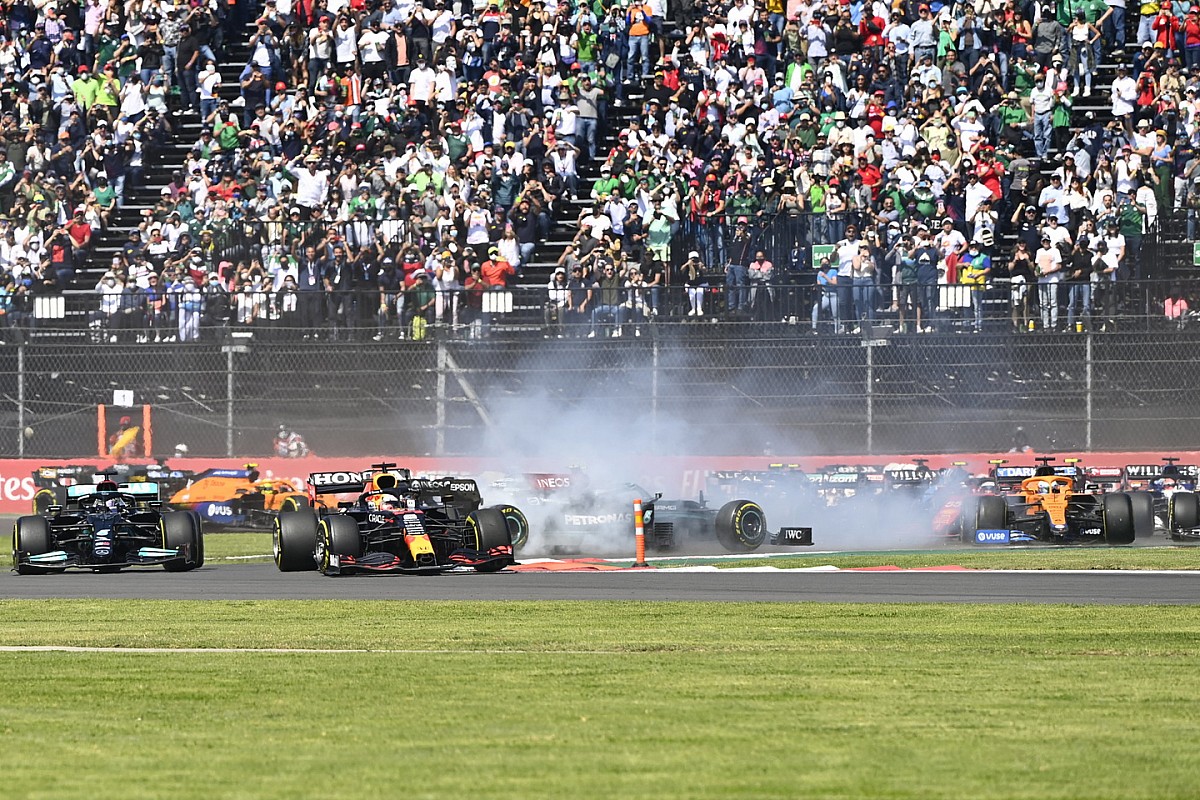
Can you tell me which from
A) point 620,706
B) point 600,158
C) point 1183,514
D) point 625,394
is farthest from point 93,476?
point 620,706

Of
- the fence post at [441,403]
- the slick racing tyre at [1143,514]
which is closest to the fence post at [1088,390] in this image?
the slick racing tyre at [1143,514]

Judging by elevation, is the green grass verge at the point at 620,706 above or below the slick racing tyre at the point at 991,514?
below

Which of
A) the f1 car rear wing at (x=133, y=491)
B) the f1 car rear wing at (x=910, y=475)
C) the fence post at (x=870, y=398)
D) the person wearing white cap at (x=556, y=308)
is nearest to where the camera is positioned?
the f1 car rear wing at (x=133, y=491)

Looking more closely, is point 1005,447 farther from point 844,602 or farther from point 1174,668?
point 1174,668

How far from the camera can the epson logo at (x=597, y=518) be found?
2320 centimetres

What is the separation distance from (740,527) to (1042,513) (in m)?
3.53

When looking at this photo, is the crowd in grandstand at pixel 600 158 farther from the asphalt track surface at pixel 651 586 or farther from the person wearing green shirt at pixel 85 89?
the asphalt track surface at pixel 651 586

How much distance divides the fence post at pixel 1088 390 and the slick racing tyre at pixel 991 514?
3860 mm

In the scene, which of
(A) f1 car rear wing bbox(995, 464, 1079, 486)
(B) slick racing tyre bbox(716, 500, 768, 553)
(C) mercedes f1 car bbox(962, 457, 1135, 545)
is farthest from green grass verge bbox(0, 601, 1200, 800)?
(A) f1 car rear wing bbox(995, 464, 1079, 486)

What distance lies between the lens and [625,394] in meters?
27.3

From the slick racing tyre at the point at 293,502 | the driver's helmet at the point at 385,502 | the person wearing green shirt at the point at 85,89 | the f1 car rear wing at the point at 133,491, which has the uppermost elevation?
the person wearing green shirt at the point at 85,89

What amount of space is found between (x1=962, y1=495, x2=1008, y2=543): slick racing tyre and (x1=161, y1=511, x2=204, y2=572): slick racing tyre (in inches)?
357

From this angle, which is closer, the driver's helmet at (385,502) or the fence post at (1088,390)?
the driver's helmet at (385,502)

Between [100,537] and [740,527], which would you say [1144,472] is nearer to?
[740,527]
